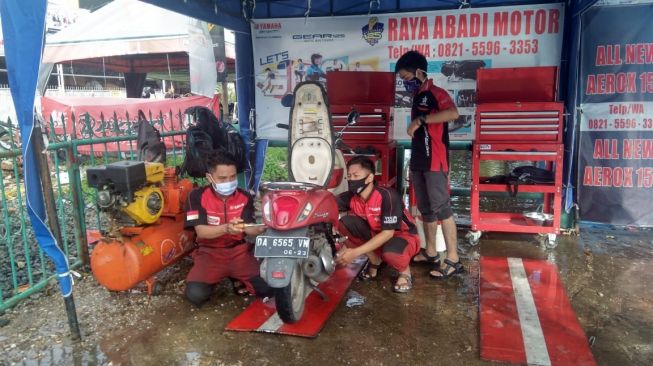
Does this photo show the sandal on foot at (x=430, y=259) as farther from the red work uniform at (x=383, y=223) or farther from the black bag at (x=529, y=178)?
the black bag at (x=529, y=178)

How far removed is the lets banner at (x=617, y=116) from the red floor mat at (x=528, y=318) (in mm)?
1501

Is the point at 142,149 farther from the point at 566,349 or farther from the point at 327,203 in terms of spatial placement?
the point at 566,349

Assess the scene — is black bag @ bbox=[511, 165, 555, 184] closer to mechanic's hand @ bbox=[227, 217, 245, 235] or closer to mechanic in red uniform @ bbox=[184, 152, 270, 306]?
mechanic in red uniform @ bbox=[184, 152, 270, 306]

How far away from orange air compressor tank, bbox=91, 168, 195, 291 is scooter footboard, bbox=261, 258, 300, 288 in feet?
3.87

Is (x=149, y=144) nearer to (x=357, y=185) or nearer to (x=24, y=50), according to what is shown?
(x=24, y=50)

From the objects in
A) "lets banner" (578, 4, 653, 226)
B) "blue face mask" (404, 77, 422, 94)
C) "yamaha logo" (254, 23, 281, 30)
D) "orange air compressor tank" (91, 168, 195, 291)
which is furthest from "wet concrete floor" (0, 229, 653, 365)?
Answer: "yamaha logo" (254, 23, 281, 30)

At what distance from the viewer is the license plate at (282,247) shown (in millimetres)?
2828

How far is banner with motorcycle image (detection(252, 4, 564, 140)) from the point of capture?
17.1 feet

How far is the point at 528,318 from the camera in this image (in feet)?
10.6

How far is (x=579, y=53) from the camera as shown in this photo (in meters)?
4.92

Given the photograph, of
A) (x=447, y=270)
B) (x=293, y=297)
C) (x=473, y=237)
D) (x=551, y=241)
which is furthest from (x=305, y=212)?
(x=551, y=241)

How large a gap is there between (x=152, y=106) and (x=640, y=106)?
8415mm

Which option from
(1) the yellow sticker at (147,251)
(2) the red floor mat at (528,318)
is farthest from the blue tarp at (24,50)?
(2) the red floor mat at (528,318)

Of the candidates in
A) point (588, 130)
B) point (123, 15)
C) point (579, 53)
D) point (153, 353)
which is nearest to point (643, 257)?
point (588, 130)
